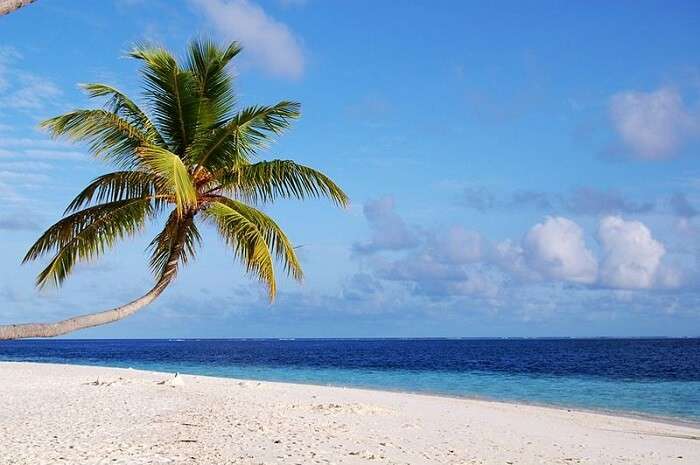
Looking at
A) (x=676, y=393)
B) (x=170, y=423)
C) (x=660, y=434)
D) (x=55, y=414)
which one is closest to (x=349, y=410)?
(x=170, y=423)

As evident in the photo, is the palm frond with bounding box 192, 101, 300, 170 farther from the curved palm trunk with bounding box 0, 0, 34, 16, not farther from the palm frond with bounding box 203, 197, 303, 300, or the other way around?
the curved palm trunk with bounding box 0, 0, 34, 16

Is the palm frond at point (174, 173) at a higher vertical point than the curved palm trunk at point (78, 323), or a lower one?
higher

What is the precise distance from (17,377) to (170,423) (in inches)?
575

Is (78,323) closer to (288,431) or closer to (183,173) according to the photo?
(183,173)

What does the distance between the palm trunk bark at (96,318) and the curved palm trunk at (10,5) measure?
7.69 ft

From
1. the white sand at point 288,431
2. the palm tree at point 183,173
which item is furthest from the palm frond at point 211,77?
the white sand at point 288,431

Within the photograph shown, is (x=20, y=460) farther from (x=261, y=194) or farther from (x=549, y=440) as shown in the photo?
(x=549, y=440)

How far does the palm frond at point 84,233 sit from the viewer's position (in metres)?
9.00

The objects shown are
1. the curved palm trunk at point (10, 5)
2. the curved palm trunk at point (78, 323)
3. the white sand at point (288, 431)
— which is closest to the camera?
the curved palm trunk at point (10, 5)

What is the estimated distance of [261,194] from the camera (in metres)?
10.9

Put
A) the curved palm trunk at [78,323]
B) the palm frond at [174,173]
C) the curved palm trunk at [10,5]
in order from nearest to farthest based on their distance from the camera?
1. the curved palm trunk at [10,5]
2. the curved palm trunk at [78,323]
3. the palm frond at [174,173]

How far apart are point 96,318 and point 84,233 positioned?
97.9 inches

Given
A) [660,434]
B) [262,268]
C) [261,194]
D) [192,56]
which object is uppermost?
[192,56]

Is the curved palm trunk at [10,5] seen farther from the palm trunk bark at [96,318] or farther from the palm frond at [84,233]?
the palm frond at [84,233]
